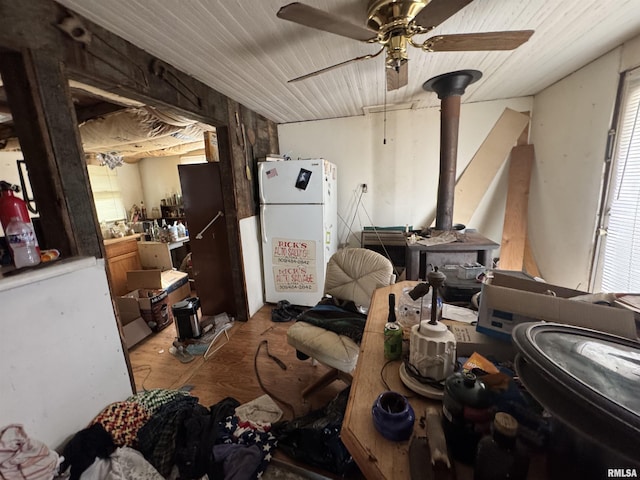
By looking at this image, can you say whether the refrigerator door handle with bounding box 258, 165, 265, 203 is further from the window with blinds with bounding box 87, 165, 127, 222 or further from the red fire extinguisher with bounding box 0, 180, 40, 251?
the window with blinds with bounding box 87, 165, 127, 222

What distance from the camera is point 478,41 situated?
4.16 feet

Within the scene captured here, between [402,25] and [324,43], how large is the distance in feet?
1.85

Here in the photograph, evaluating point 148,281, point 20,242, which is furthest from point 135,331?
point 20,242

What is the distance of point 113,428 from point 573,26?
3.32 meters

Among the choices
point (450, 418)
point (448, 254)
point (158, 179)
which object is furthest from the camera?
point (158, 179)

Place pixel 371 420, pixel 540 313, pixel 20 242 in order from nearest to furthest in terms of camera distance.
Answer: pixel 371 420
pixel 540 313
pixel 20 242

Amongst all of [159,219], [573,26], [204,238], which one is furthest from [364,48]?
[159,219]

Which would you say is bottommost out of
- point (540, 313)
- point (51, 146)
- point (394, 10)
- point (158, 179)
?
point (540, 313)

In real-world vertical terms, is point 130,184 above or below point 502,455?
above

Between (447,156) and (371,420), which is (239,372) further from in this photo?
(447,156)

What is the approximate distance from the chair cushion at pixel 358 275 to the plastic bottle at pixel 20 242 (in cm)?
156

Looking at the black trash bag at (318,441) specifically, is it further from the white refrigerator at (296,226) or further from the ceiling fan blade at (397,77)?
the ceiling fan blade at (397,77)

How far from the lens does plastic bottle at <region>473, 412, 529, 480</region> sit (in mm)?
440

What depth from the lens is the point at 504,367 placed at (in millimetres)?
772
